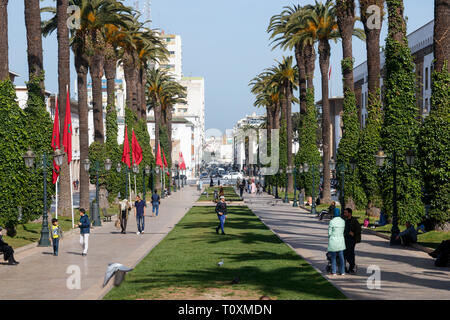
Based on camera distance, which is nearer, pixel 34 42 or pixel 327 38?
pixel 34 42

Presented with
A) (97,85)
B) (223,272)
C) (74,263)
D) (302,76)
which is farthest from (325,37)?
(223,272)

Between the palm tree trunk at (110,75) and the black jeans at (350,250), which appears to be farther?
the palm tree trunk at (110,75)

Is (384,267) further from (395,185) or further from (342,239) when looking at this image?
(395,185)

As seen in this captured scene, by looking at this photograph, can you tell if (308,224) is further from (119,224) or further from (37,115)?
(37,115)

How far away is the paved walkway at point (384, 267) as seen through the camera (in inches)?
656

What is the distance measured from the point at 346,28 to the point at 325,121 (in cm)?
1154

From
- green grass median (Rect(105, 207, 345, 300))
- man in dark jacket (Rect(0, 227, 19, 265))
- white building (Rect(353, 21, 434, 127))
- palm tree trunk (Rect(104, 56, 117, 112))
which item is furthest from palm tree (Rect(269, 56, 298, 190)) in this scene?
man in dark jacket (Rect(0, 227, 19, 265))

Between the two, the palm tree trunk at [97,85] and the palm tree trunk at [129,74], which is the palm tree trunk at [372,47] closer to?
the palm tree trunk at [97,85]

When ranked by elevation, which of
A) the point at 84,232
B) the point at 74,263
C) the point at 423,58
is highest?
the point at 423,58

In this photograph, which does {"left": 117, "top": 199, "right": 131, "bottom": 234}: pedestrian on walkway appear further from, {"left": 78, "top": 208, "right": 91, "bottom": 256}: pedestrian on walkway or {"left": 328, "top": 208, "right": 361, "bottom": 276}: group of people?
{"left": 328, "top": 208, "right": 361, "bottom": 276}: group of people

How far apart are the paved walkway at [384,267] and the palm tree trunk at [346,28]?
15.7 metres

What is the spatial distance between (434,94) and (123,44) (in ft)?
120

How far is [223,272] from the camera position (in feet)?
66.8

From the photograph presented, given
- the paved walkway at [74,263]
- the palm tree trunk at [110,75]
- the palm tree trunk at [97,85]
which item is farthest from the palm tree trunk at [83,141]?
the palm tree trunk at [110,75]
